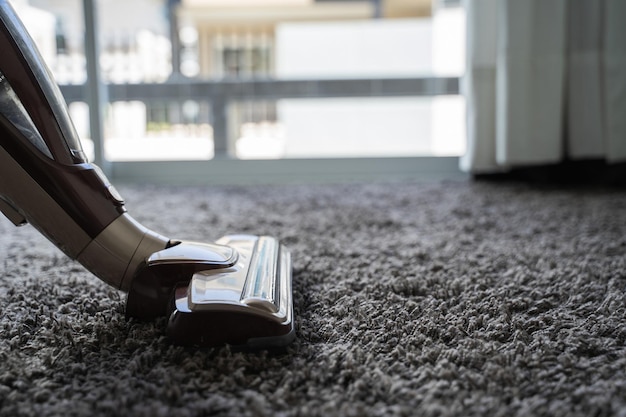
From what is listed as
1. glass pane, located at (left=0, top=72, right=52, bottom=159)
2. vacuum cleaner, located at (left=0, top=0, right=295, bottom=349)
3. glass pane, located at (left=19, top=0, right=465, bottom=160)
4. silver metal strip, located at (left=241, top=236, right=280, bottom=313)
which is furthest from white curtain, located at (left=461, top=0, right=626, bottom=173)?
glass pane, located at (left=0, top=72, right=52, bottom=159)

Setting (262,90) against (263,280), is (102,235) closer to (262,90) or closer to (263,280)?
(263,280)

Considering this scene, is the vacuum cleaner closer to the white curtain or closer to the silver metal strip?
the silver metal strip

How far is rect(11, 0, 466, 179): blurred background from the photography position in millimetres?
2201

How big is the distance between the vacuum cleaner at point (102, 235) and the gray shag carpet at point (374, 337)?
0.03 m

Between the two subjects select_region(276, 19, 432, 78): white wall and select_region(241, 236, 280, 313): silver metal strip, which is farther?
select_region(276, 19, 432, 78): white wall

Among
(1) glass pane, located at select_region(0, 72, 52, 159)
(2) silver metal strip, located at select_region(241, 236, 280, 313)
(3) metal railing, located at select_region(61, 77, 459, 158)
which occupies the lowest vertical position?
(2) silver metal strip, located at select_region(241, 236, 280, 313)

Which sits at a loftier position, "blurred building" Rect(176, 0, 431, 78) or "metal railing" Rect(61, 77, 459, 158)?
"blurred building" Rect(176, 0, 431, 78)

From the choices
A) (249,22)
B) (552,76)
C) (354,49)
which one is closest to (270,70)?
(249,22)

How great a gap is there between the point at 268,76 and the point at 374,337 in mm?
1814

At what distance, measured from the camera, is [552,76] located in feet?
5.95

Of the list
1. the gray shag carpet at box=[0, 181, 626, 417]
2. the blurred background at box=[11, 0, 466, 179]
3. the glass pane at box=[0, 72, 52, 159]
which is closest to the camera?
the gray shag carpet at box=[0, 181, 626, 417]

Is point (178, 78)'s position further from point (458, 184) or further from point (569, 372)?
point (569, 372)

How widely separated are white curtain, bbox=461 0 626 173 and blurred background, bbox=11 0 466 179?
363mm

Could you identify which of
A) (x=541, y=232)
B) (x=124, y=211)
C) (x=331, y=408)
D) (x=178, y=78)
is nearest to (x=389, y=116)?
(x=178, y=78)
